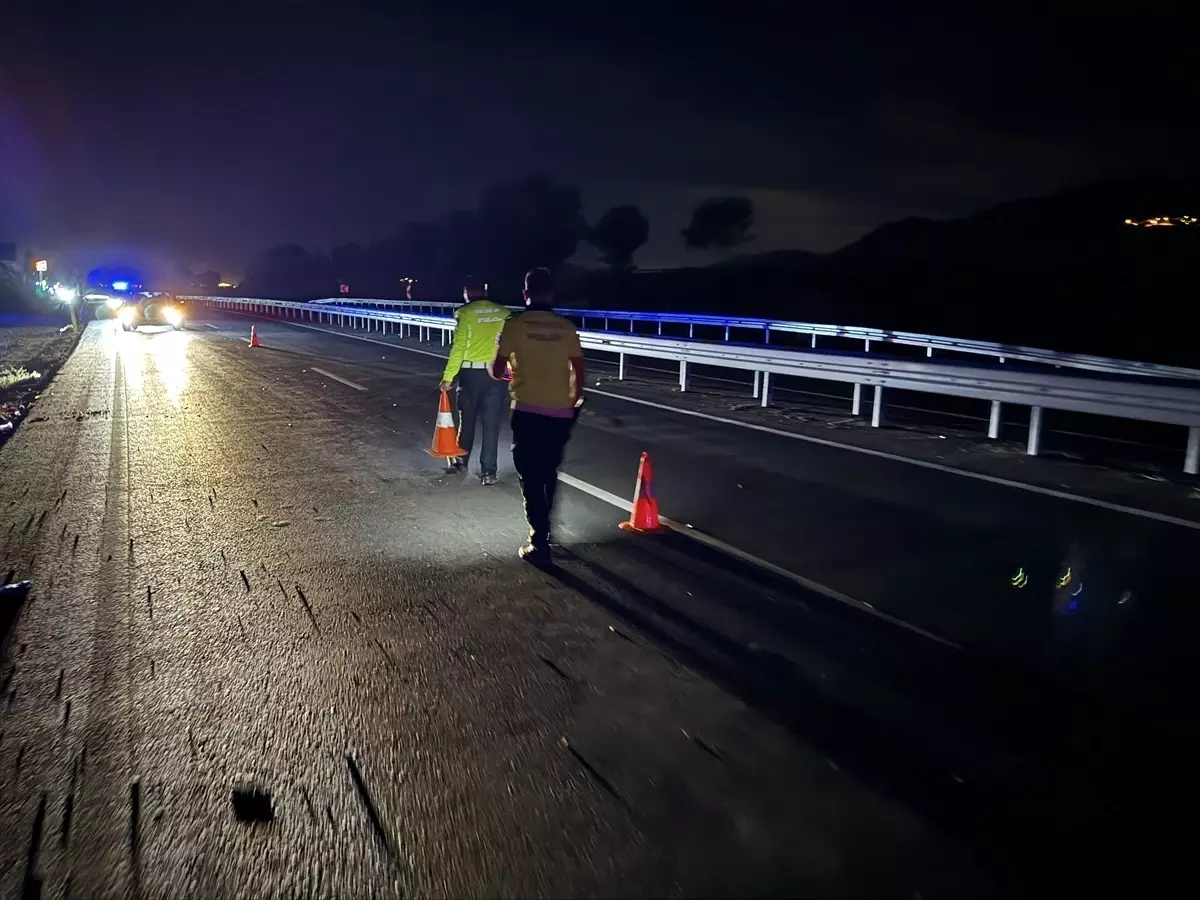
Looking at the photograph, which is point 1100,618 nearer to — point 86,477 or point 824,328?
point 86,477

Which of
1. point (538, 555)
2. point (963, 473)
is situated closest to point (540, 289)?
point (538, 555)

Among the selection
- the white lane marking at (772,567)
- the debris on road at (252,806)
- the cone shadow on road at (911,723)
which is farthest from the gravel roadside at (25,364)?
the cone shadow on road at (911,723)

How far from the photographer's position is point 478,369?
9773 millimetres

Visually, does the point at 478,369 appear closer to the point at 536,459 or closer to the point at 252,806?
the point at 536,459

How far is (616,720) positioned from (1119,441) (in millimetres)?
12243

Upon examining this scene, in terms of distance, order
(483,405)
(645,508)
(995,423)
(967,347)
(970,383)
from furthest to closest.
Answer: (967,347) → (995,423) → (970,383) → (483,405) → (645,508)

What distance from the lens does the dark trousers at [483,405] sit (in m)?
9.78

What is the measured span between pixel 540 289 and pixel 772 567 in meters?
2.62

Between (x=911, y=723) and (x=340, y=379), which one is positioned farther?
(x=340, y=379)

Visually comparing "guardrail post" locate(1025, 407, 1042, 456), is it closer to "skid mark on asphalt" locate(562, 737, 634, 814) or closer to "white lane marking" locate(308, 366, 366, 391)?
"skid mark on asphalt" locate(562, 737, 634, 814)

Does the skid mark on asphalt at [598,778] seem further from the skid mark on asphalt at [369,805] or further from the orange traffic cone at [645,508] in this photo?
the orange traffic cone at [645,508]

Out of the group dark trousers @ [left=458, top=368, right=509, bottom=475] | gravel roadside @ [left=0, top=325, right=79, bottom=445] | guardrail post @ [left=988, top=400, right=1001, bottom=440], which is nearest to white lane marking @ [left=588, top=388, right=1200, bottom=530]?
guardrail post @ [left=988, top=400, right=1001, bottom=440]

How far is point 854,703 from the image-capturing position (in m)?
4.72

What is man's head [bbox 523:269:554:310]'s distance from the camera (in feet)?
23.1
